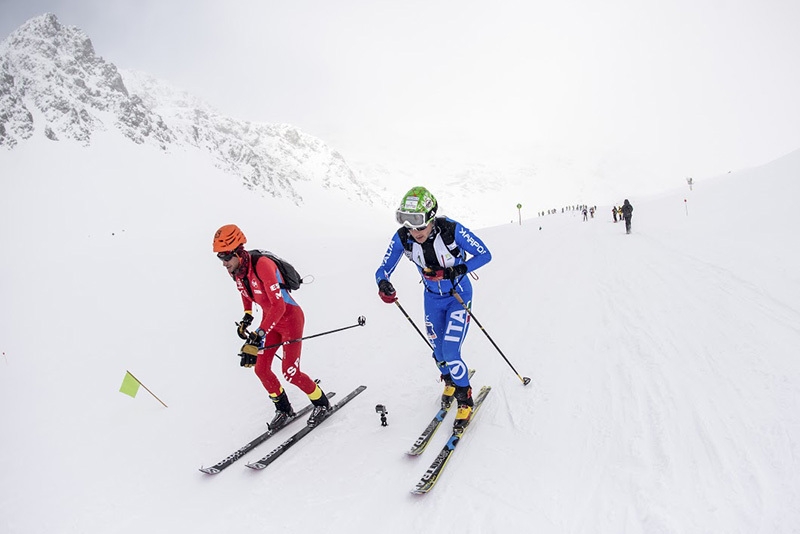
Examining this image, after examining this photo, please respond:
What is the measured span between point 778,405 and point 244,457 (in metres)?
6.20

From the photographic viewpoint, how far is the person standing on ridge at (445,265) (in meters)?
5.00

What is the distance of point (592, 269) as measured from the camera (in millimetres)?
13242

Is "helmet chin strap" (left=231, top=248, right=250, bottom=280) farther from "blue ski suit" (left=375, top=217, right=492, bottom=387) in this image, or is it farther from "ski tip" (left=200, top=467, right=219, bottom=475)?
"ski tip" (left=200, top=467, right=219, bottom=475)

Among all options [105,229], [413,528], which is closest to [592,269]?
[413,528]

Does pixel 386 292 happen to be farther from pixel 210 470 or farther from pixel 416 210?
pixel 210 470

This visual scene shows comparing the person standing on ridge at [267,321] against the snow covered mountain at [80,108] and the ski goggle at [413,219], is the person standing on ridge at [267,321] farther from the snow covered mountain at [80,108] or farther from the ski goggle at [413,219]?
the snow covered mountain at [80,108]

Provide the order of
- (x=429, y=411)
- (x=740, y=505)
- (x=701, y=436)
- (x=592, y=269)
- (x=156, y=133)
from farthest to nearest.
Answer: (x=156, y=133)
(x=592, y=269)
(x=429, y=411)
(x=701, y=436)
(x=740, y=505)

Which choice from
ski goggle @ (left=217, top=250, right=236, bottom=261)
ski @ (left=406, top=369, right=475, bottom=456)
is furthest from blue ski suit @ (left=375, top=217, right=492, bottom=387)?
ski goggle @ (left=217, top=250, right=236, bottom=261)

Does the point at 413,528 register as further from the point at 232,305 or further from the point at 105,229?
the point at 105,229

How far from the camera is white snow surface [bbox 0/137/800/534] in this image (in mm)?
3723

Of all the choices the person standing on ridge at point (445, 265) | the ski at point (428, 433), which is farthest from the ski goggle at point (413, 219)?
the ski at point (428, 433)

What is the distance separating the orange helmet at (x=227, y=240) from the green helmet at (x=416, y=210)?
2.09m

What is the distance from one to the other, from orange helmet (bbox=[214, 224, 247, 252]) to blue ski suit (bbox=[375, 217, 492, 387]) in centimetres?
187

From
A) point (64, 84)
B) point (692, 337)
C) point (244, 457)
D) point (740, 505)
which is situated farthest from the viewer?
point (64, 84)
